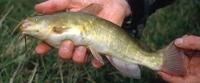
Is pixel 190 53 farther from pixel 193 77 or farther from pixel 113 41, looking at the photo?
pixel 113 41

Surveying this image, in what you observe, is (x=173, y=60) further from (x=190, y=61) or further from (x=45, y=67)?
(x=45, y=67)

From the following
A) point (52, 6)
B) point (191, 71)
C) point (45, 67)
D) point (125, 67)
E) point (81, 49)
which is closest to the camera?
point (81, 49)

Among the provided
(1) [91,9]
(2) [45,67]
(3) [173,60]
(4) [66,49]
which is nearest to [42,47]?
(4) [66,49]

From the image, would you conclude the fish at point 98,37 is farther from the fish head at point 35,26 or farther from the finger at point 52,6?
the finger at point 52,6

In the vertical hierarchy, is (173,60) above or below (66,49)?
below

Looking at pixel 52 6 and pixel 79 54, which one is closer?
pixel 79 54

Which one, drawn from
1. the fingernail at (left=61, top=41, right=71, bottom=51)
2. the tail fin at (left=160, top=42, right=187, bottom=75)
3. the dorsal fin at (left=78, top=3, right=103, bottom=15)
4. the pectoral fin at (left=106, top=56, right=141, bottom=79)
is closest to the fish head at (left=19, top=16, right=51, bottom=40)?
the fingernail at (left=61, top=41, right=71, bottom=51)

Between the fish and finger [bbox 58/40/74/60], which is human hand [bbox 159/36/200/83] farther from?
finger [bbox 58/40/74/60]

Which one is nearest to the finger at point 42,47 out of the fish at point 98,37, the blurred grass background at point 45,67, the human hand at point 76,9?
the human hand at point 76,9

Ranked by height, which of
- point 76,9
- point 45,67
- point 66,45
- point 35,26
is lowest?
point 45,67
